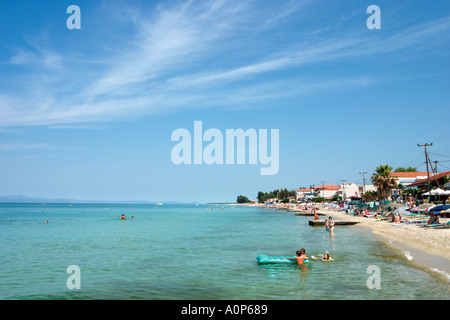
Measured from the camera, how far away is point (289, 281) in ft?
Answer: 55.0

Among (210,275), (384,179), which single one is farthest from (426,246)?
(384,179)

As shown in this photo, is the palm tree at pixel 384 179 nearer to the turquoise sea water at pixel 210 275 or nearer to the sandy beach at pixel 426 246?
the sandy beach at pixel 426 246

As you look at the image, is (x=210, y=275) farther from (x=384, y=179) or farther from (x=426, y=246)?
(x=384, y=179)

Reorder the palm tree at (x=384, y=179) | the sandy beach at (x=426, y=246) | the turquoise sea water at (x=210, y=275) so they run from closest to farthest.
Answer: the turquoise sea water at (x=210, y=275)
the sandy beach at (x=426, y=246)
the palm tree at (x=384, y=179)

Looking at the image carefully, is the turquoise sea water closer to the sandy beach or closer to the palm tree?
the sandy beach

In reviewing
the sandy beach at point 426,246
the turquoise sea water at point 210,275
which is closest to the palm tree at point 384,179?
the sandy beach at point 426,246

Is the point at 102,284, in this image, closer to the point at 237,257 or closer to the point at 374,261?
the point at 237,257

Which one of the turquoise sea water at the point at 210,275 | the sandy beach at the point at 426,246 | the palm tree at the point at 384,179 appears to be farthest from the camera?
the palm tree at the point at 384,179

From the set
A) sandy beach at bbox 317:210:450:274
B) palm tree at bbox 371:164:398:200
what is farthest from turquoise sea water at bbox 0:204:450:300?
palm tree at bbox 371:164:398:200

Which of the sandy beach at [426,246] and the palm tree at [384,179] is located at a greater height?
the palm tree at [384,179]

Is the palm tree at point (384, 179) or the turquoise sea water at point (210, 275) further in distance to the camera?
the palm tree at point (384, 179)
